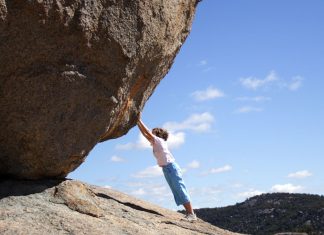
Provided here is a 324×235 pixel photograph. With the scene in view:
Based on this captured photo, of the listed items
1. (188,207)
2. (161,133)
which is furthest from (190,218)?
(161,133)

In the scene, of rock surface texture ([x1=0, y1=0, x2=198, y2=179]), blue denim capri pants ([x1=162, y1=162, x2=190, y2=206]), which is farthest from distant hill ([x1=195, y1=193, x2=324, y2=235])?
rock surface texture ([x1=0, y1=0, x2=198, y2=179])

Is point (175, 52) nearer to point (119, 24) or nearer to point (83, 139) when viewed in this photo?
point (119, 24)

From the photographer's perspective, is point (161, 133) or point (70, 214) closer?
point (70, 214)

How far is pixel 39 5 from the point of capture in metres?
7.72

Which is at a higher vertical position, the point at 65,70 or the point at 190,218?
the point at 65,70

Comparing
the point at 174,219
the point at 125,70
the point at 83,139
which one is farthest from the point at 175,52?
the point at 174,219

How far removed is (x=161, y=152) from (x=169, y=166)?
0.35 metres

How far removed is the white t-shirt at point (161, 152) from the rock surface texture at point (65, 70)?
1770 mm

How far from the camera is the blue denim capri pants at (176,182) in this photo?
1062 cm

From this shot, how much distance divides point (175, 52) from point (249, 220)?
29.9 metres

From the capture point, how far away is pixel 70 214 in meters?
8.06

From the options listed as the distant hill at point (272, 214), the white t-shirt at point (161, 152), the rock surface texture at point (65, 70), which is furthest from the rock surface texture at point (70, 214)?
the distant hill at point (272, 214)

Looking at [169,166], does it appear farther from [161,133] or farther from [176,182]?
[161,133]

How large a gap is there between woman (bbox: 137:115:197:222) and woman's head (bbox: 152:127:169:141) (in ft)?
0.30
